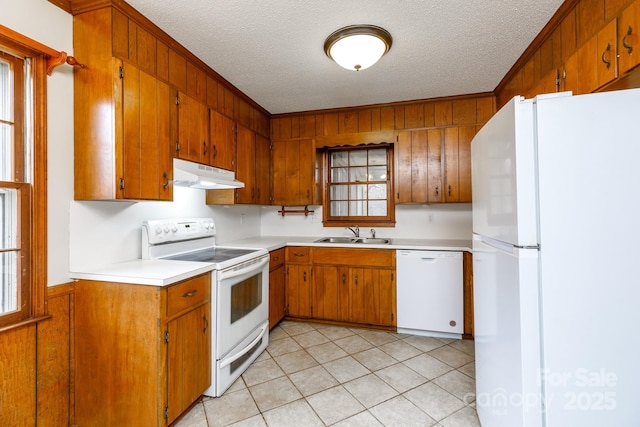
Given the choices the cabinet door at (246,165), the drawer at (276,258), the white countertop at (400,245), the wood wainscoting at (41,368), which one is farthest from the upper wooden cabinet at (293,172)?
the wood wainscoting at (41,368)

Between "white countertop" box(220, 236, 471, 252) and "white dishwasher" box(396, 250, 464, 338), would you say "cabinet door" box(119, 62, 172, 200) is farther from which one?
"white dishwasher" box(396, 250, 464, 338)

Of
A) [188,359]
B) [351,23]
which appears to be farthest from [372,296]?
[351,23]

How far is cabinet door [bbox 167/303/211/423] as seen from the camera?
1658mm

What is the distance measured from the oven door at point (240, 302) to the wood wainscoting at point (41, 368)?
2.69 feet

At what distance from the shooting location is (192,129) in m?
2.28

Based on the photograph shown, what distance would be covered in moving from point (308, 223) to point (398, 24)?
2.53 metres

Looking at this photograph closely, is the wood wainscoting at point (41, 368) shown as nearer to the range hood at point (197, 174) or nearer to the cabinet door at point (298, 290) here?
the range hood at point (197, 174)

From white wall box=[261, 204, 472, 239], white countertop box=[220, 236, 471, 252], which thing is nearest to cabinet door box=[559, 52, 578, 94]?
white countertop box=[220, 236, 471, 252]

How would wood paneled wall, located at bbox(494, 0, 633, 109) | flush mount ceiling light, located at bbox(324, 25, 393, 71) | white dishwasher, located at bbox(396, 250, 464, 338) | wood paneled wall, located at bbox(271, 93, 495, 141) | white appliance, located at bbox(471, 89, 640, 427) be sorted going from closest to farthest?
1. white appliance, located at bbox(471, 89, 640, 427)
2. wood paneled wall, located at bbox(494, 0, 633, 109)
3. flush mount ceiling light, located at bbox(324, 25, 393, 71)
4. white dishwasher, located at bbox(396, 250, 464, 338)
5. wood paneled wall, located at bbox(271, 93, 495, 141)

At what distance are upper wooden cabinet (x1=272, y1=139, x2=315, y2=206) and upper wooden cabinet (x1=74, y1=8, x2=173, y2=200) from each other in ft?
6.41

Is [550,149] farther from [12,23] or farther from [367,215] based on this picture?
[367,215]

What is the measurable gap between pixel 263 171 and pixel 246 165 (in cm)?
41

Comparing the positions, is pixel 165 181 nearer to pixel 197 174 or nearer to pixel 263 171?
pixel 197 174

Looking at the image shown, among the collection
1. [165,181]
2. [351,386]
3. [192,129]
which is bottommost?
→ [351,386]
